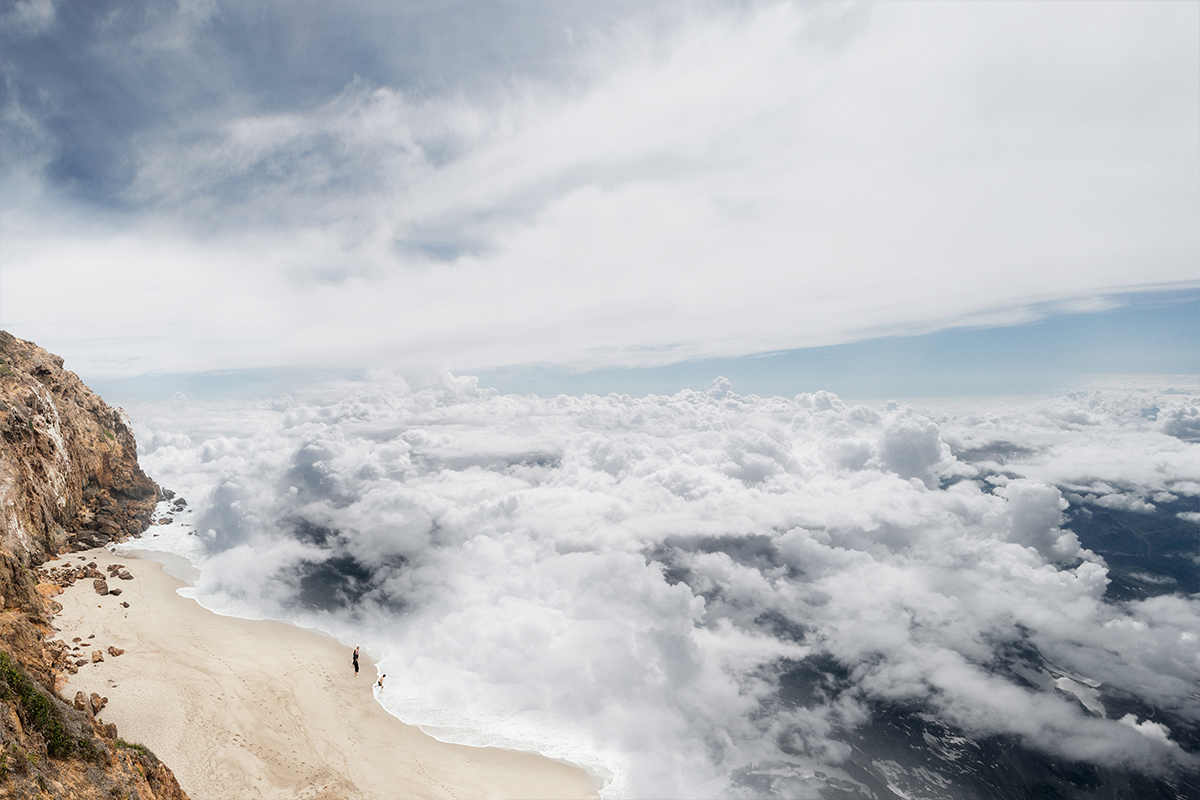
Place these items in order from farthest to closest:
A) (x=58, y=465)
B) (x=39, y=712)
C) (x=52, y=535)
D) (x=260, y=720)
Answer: (x=58, y=465) → (x=52, y=535) → (x=260, y=720) → (x=39, y=712)

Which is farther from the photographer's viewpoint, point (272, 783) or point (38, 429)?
point (38, 429)

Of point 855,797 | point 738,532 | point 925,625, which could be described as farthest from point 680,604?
point 738,532

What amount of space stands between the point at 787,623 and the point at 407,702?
7896cm

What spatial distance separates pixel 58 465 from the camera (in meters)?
59.1

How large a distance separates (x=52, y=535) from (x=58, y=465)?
10.7m

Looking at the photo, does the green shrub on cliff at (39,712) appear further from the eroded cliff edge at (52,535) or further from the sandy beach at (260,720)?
the sandy beach at (260,720)

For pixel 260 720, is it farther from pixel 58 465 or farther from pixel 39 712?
pixel 58 465

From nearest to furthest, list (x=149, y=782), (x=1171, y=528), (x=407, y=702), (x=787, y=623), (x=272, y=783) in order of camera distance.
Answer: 1. (x=149, y=782)
2. (x=272, y=783)
3. (x=407, y=702)
4. (x=787, y=623)
5. (x=1171, y=528)

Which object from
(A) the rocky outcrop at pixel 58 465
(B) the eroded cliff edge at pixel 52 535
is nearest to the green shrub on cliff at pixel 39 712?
(B) the eroded cliff edge at pixel 52 535

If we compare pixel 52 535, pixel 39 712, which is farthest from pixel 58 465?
pixel 39 712

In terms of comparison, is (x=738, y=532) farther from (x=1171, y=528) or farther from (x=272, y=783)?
(x=1171, y=528)

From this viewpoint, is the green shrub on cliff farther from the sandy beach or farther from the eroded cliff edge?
the sandy beach

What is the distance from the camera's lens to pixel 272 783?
28.6 meters

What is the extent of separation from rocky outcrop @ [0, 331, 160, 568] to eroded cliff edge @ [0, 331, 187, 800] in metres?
0.18
